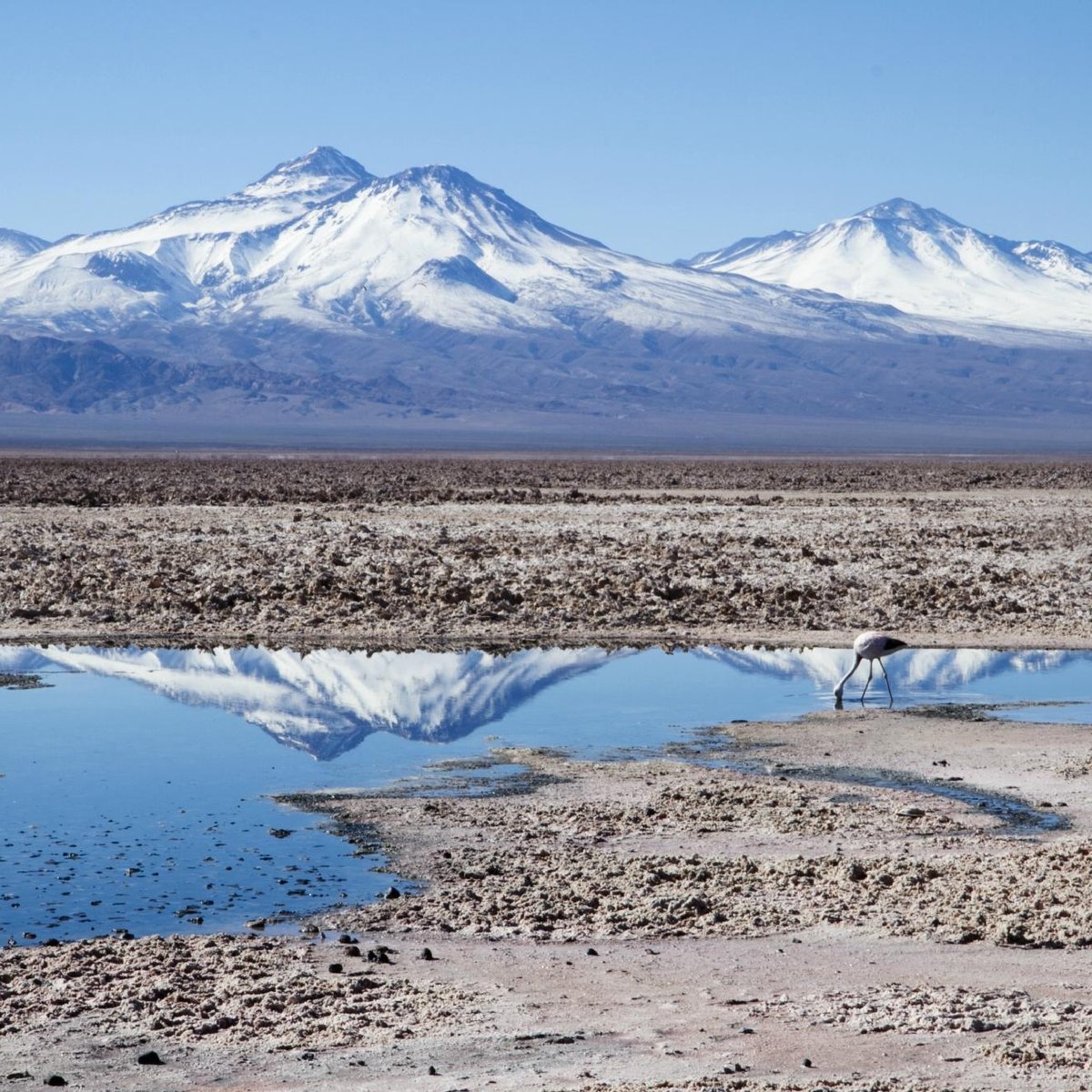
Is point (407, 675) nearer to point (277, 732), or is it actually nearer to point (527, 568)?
point (277, 732)

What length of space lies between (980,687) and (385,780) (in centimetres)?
686

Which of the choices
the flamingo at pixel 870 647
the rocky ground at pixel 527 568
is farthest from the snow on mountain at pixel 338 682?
the flamingo at pixel 870 647

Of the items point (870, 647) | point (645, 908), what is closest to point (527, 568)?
point (870, 647)

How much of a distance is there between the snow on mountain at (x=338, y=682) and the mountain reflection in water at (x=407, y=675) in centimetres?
2

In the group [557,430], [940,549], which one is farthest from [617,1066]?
[557,430]

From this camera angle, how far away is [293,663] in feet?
60.0

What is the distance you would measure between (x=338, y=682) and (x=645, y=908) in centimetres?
868

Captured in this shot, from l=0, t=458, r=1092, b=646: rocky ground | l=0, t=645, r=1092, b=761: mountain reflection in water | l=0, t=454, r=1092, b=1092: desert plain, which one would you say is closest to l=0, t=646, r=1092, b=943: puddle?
l=0, t=645, r=1092, b=761: mountain reflection in water

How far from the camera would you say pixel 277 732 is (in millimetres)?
14672

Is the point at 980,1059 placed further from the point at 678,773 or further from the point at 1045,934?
the point at 678,773

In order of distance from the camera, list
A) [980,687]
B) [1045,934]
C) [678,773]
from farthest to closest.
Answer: [980,687], [678,773], [1045,934]

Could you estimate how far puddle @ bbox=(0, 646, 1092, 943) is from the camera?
958 centimetres

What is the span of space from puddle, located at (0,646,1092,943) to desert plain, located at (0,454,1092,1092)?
483 millimetres

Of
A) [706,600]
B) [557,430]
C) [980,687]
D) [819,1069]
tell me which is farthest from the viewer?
[557,430]
